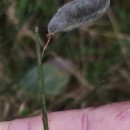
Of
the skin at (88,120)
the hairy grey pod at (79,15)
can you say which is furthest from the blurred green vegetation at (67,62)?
the hairy grey pod at (79,15)

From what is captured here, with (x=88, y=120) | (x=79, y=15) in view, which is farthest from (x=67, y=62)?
(x=79, y=15)

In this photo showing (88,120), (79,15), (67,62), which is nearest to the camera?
(79,15)

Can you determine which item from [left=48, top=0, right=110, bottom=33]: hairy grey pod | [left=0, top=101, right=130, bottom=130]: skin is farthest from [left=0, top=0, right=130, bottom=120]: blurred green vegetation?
[left=48, top=0, right=110, bottom=33]: hairy grey pod

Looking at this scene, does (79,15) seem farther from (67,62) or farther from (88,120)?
(67,62)

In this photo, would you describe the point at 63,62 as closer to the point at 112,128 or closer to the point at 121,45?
the point at 121,45

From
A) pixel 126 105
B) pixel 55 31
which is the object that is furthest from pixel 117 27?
pixel 55 31

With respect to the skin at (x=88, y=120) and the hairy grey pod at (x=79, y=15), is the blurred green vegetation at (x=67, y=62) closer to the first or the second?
the skin at (x=88, y=120)

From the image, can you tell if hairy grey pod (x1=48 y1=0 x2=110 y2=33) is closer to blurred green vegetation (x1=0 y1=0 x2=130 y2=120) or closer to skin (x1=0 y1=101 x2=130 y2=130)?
skin (x1=0 y1=101 x2=130 y2=130)
